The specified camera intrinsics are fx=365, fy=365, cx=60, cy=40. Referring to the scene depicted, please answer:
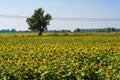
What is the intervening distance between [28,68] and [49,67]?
1.87 ft

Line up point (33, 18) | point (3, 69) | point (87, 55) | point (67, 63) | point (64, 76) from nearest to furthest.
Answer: point (64, 76), point (3, 69), point (67, 63), point (87, 55), point (33, 18)

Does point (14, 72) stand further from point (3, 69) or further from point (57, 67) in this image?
point (57, 67)

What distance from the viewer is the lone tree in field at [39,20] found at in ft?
294

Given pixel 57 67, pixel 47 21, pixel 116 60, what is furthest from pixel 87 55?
pixel 47 21

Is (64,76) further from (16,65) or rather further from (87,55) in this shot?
(87,55)

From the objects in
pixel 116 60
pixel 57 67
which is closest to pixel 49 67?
pixel 57 67

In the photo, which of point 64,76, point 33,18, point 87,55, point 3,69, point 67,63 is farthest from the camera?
point 33,18

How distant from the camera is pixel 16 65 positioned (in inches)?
410

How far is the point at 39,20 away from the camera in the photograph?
9006 cm

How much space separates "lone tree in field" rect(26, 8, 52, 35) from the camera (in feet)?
294

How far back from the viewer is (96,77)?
9320mm

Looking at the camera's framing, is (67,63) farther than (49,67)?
Yes

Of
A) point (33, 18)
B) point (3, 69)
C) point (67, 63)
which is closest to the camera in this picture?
point (3, 69)

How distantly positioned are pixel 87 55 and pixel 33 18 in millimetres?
78171
